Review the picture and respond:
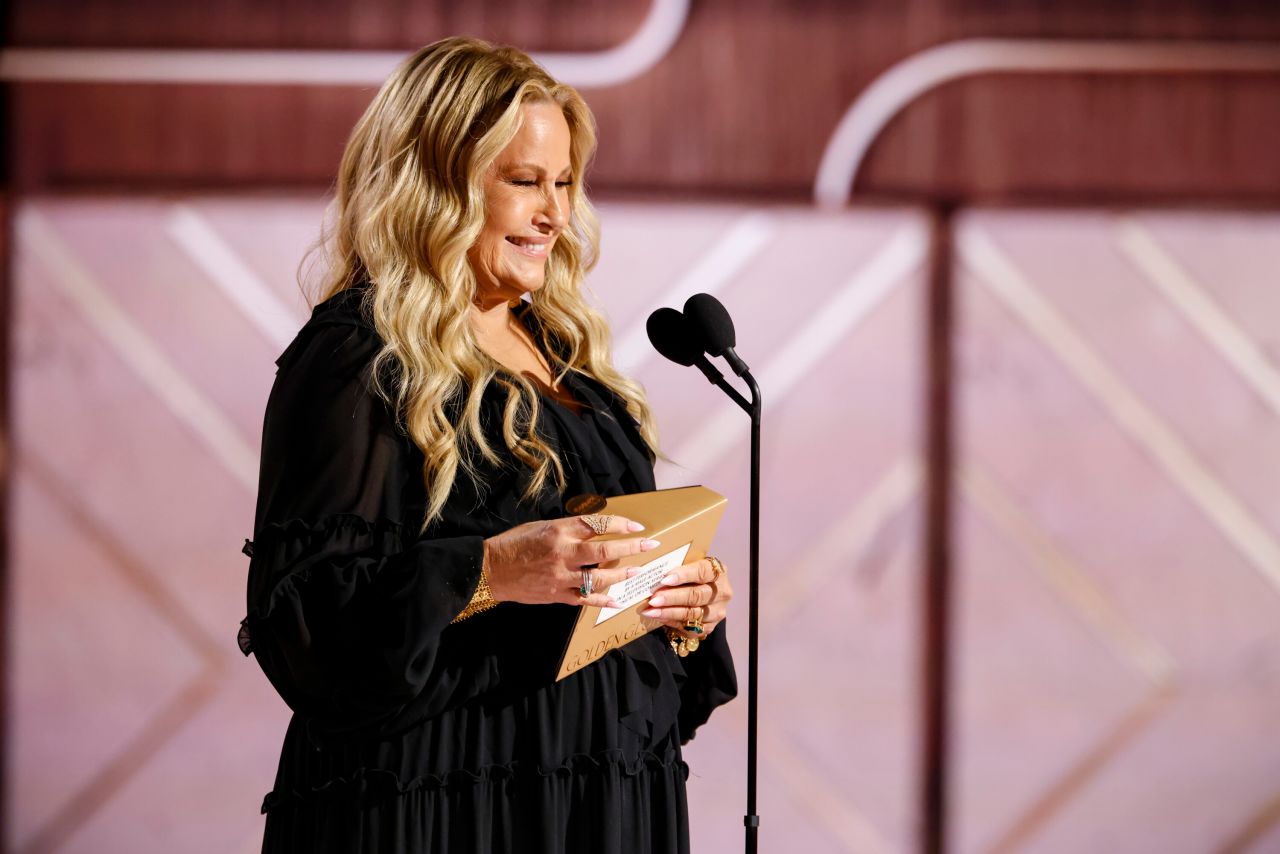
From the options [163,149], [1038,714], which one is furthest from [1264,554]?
[163,149]

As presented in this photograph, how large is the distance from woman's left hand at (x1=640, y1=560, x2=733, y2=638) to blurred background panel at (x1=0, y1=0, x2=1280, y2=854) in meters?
1.32

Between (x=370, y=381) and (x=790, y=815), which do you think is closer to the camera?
(x=370, y=381)

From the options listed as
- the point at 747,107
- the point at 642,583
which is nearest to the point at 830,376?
the point at 747,107

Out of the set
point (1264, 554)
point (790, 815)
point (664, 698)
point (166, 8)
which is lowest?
point (664, 698)

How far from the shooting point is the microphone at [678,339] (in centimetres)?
162

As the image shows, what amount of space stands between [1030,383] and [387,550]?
2.09 meters

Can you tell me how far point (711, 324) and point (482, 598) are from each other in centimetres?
45

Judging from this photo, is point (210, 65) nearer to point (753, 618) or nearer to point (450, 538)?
point (450, 538)

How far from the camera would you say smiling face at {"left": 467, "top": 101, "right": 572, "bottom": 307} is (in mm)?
1593

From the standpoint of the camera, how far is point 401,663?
1.32m

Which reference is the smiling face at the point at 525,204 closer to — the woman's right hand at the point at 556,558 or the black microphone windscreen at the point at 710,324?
the black microphone windscreen at the point at 710,324

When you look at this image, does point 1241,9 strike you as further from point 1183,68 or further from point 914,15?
point 914,15

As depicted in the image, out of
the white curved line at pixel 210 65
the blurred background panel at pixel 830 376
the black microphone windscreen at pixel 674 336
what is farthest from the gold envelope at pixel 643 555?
the white curved line at pixel 210 65

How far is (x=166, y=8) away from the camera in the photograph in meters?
2.95
